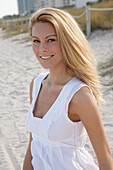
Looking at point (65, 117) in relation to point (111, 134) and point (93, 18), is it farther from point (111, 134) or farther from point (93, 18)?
point (93, 18)

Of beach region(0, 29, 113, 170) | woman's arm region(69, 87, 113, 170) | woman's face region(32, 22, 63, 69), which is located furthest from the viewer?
beach region(0, 29, 113, 170)

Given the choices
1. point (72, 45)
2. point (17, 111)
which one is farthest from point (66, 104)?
point (17, 111)

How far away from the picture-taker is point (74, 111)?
123cm

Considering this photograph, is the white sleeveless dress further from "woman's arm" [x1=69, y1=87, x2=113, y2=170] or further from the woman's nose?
the woman's nose

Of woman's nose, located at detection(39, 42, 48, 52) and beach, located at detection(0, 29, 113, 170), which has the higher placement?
woman's nose, located at detection(39, 42, 48, 52)

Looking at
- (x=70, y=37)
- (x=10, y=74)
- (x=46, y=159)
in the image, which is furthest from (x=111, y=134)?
(x=10, y=74)

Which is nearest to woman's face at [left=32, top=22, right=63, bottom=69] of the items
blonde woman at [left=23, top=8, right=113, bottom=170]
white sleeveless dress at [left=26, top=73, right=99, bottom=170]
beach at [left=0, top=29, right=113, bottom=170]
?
blonde woman at [left=23, top=8, right=113, bottom=170]

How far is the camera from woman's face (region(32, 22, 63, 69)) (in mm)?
1278

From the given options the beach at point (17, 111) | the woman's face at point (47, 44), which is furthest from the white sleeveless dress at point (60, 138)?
the beach at point (17, 111)

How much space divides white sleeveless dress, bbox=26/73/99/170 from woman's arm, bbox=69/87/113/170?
0.06 metres

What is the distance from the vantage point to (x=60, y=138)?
4.22 feet

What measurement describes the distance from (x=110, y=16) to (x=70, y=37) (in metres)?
11.5

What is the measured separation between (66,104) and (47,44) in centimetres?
30

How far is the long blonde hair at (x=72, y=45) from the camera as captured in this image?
125 centimetres
